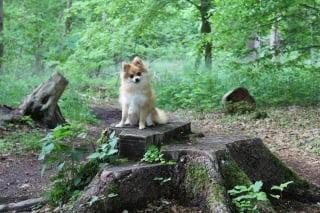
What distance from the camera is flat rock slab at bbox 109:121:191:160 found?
4539 millimetres

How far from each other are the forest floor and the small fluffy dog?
1.69 metres

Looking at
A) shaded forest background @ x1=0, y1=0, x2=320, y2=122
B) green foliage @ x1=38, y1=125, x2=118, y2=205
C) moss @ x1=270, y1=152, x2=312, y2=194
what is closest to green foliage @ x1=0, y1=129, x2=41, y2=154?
Answer: shaded forest background @ x1=0, y1=0, x2=320, y2=122

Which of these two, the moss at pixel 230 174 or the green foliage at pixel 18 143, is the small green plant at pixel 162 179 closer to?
the moss at pixel 230 174

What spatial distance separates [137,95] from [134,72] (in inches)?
12.7

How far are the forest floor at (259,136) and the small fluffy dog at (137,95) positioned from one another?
1.69 m

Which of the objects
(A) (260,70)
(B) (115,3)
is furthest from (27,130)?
(B) (115,3)

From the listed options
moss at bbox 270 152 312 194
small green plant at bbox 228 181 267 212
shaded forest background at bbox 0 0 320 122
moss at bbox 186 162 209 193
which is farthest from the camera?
shaded forest background at bbox 0 0 320 122

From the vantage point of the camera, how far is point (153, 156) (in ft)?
14.1

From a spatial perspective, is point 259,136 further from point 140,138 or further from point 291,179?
point 140,138

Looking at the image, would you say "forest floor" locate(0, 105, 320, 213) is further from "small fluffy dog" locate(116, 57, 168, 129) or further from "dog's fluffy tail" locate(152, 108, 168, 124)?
"dog's fluffy tail" locate(152, 108, 168, 124)

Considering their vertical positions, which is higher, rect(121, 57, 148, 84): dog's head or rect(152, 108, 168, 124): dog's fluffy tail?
rect(121, 57, 148, 84): dog's head

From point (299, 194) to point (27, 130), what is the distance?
6186mm

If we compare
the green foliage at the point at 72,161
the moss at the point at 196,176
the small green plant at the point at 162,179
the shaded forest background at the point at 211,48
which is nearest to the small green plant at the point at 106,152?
the green foliage at the point at 72,161

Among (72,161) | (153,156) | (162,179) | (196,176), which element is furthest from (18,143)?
(196,176)
